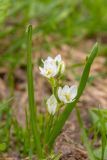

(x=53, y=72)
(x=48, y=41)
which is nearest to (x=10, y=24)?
(x=48, y=41)

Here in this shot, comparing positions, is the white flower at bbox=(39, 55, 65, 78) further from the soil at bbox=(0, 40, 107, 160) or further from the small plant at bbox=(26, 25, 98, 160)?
the soil at bbox=(0, 40, 107, 160)

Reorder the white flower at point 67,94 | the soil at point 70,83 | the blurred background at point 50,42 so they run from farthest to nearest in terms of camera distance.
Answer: the blurred background at point 50,42
the soil at point 70,83
the white flower at point 67,94

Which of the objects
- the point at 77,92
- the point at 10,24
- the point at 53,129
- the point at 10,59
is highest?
the point at 10,24

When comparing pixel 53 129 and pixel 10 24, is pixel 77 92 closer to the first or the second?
pixel 53 129

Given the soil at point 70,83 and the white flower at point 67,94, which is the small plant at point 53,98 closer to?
the white flower at point 67,94

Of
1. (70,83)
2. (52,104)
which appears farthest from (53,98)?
(70,83)

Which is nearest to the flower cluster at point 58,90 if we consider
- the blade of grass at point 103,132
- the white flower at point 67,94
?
the white flower at point 67,94

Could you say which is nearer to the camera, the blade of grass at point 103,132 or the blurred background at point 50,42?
the blade of grass at point 103,132

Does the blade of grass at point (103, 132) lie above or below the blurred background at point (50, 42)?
below
